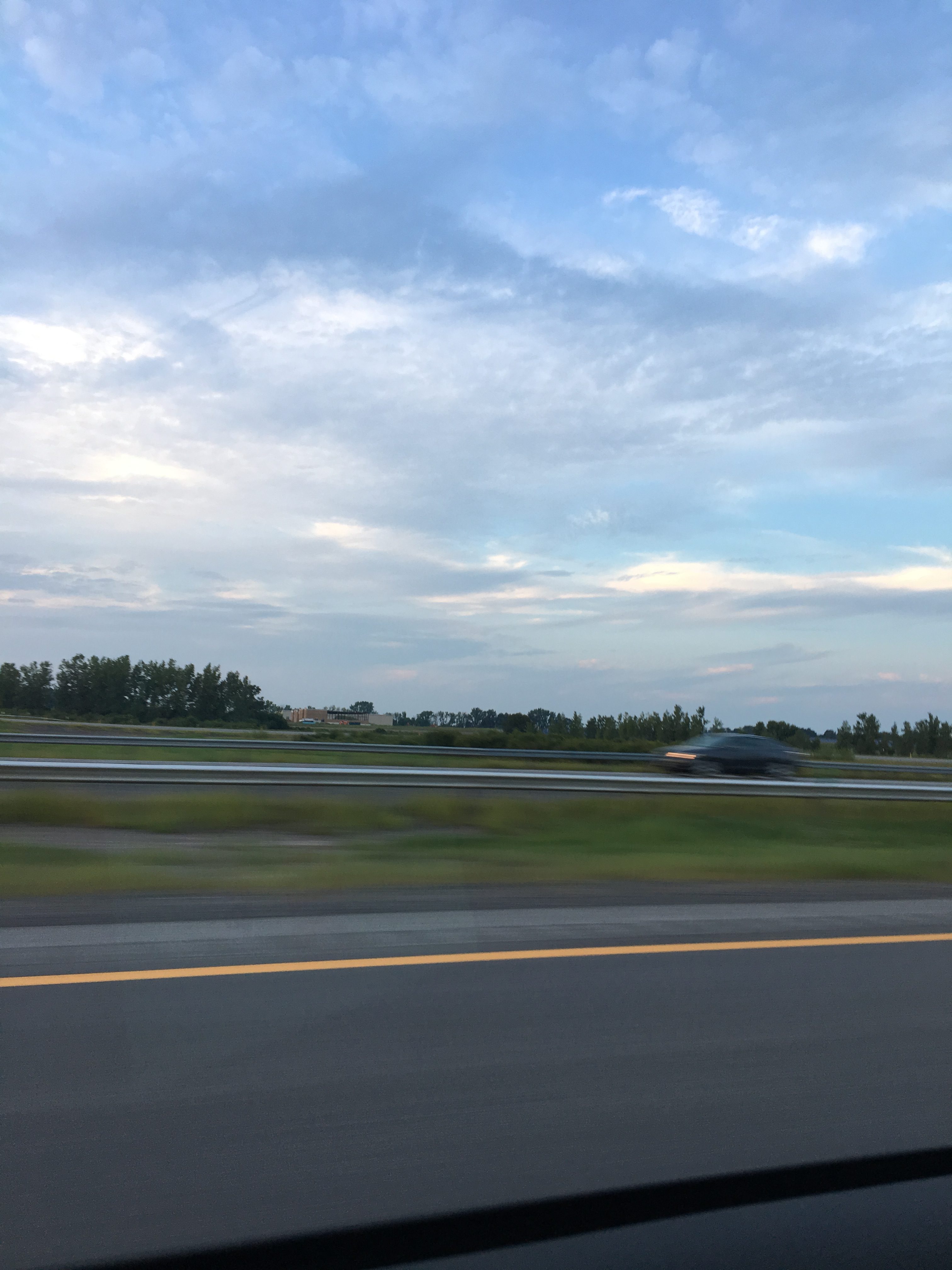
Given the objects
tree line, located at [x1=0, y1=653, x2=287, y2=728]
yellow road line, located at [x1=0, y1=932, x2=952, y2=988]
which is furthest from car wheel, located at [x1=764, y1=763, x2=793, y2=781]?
tree line, located at [x1=0, y1=653, x2=287, y2=728]

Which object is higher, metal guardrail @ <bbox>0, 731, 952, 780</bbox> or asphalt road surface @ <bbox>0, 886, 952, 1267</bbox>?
metal guardrail @ <bbox>0, 731, 952, 780</bbox>

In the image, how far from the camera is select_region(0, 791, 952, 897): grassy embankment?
8836 mm

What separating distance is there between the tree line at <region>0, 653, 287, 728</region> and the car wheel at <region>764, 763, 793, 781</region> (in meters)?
42.8

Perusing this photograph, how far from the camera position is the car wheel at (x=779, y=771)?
1094 inches

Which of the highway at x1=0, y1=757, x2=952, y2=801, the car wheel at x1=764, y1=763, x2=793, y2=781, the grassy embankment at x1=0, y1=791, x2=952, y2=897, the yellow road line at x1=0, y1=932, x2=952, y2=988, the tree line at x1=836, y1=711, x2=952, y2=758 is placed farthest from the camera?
the tree line at x1=836, y1=711, x2=952, y2=758

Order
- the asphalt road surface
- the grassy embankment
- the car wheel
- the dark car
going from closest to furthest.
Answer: the asphalt road surface, the grassy embankment, the dark car, the car wheel

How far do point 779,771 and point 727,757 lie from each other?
2.08m

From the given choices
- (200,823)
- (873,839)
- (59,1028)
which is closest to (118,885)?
(59,1028)

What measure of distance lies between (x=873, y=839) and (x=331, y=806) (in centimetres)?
806

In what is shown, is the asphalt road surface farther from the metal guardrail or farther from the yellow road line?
the metal guardrail

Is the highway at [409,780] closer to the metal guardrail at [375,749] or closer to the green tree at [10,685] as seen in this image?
the metal guardrail at [375,749]

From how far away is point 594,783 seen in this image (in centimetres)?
1300

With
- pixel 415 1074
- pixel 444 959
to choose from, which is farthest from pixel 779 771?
pixel 415 1074

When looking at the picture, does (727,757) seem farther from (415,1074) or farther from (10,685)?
(10,685)
